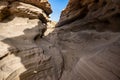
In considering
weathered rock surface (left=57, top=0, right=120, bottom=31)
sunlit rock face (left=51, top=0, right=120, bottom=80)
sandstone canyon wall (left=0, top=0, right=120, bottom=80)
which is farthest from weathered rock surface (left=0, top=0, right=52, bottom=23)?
weathered rock surface (left=57, top=0, right=120, bottom=31)

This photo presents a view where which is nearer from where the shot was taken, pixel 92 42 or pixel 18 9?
pixel 92 42

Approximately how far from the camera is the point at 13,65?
261 inches

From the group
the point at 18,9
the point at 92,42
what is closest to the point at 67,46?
the point at 92,42

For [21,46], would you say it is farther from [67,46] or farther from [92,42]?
[92,42]

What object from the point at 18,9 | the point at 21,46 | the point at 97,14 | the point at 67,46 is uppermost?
the point at 18,9

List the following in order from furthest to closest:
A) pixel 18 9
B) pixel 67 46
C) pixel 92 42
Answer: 1. pixel 18 9
2. pixel 67 46
3. pixel 92 42

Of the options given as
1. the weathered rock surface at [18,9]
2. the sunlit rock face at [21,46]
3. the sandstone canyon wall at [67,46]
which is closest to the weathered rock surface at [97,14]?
the sandstone canyon wall at [67,46]

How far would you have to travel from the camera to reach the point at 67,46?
366 inches

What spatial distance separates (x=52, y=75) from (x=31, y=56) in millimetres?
1716

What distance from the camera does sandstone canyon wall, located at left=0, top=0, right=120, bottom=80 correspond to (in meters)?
5.66

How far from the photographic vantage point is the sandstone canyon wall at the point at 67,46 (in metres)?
5.66

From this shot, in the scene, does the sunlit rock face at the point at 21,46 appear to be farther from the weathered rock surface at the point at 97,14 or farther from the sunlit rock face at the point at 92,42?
the weathered rock surface at the point at 97,14

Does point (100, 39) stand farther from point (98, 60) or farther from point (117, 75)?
point (117, 75)

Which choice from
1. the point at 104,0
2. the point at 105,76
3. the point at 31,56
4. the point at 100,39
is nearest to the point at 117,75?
the point at 105,76
